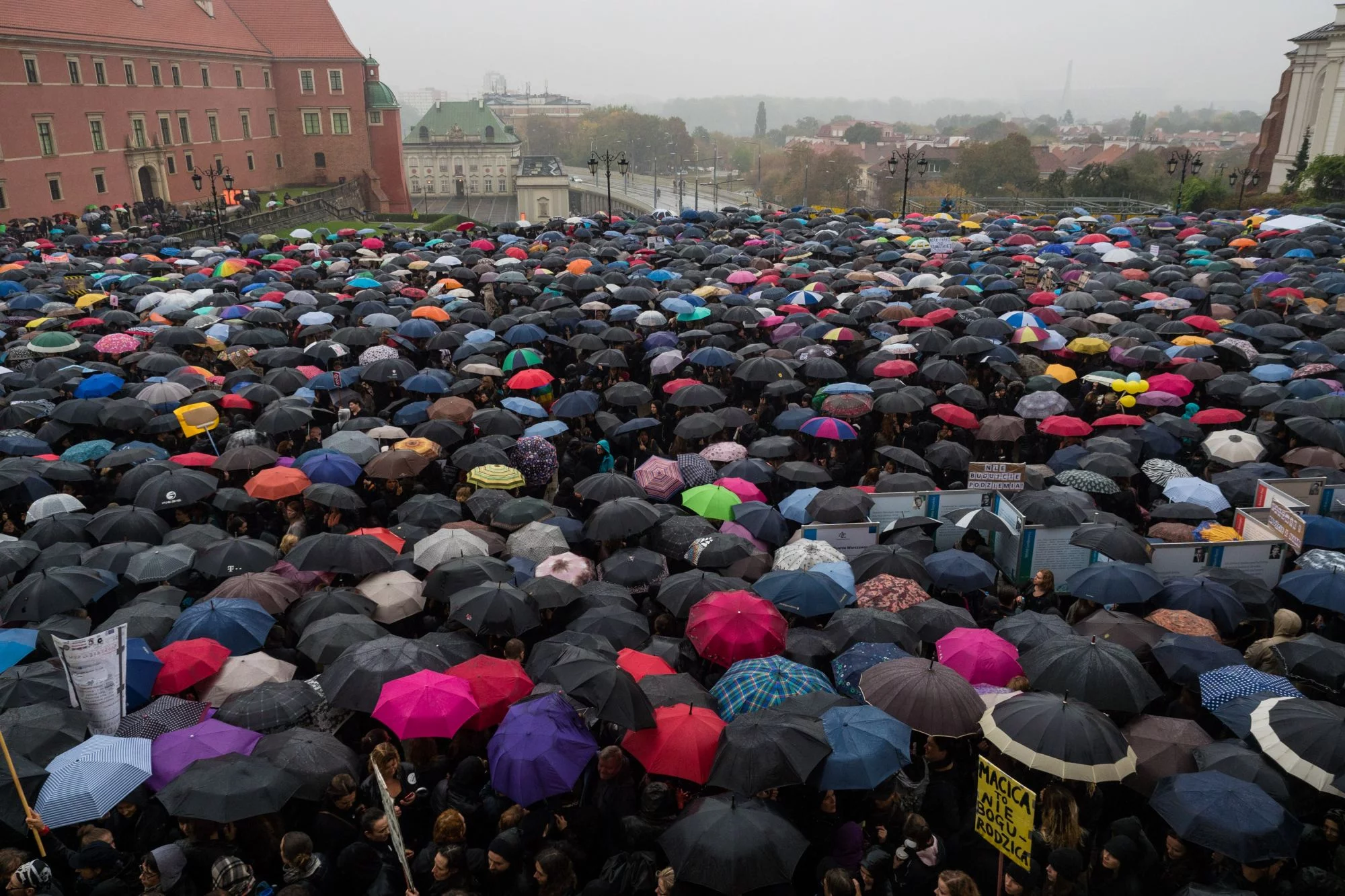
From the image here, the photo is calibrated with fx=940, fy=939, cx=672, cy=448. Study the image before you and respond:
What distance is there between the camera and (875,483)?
10.8 m

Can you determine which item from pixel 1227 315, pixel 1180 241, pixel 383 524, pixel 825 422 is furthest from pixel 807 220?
pixel 383 524

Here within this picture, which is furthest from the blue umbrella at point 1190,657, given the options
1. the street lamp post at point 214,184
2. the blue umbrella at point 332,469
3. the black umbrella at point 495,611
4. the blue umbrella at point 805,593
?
the street lamp post at point 214,184

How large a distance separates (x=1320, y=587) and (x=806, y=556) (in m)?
4.26

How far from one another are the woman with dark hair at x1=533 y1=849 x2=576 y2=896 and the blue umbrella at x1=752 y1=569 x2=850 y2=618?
3.28 meters

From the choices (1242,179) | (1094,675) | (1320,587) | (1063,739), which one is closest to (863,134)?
(1242,179)

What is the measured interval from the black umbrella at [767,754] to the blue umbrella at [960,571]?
3103mm

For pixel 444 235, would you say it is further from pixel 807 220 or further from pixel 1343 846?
pixel 1343 846

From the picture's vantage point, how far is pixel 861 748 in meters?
5.63

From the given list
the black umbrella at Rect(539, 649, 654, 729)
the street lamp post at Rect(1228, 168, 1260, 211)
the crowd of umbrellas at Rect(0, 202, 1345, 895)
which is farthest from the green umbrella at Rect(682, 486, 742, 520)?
the street lamp post at Rect(1228, 168, 1260, 211)

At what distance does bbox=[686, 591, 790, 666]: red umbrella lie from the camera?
7.12m

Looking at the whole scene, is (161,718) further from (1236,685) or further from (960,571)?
(1236,685)

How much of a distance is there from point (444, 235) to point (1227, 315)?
21.0 m

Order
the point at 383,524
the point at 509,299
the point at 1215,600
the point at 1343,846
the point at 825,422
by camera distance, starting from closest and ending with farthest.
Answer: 1. the point at 1343,846
2. the point at 1215,600
3. the point at 383,524
4. the point at 825,422
5. the point at 509,299

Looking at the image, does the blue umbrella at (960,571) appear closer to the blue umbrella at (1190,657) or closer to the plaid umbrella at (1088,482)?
the blue umbrella at (1190,657)
